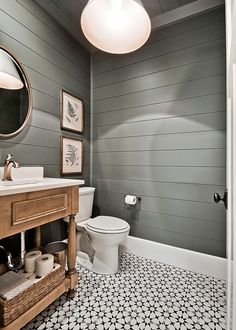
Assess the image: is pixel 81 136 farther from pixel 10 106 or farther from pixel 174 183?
pixel 174 183

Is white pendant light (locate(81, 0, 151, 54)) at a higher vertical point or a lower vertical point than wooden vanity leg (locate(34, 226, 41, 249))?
higher

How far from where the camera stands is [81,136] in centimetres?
224

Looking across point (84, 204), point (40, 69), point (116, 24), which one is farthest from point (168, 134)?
point (40, 69)

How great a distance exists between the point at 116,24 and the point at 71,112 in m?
1.04

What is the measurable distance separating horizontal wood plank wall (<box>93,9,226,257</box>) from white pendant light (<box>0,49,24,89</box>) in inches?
42.5

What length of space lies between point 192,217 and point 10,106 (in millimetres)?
1953

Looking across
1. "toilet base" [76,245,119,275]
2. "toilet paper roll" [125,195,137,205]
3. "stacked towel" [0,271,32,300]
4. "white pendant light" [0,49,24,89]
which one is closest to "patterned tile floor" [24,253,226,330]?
"toilet base" [76,245,119,275]

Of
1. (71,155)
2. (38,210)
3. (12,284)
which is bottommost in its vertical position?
(12,284)

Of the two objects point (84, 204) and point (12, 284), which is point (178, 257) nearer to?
point (84, 204)

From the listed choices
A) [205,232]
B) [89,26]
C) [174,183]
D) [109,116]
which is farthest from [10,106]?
[205,232]

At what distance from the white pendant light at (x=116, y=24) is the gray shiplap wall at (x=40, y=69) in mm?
674

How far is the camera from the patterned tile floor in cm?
118

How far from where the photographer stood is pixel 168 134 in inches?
76.1

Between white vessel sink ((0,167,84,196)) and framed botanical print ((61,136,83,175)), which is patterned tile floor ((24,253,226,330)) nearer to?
white vessel sink ((0,167,84,196))
